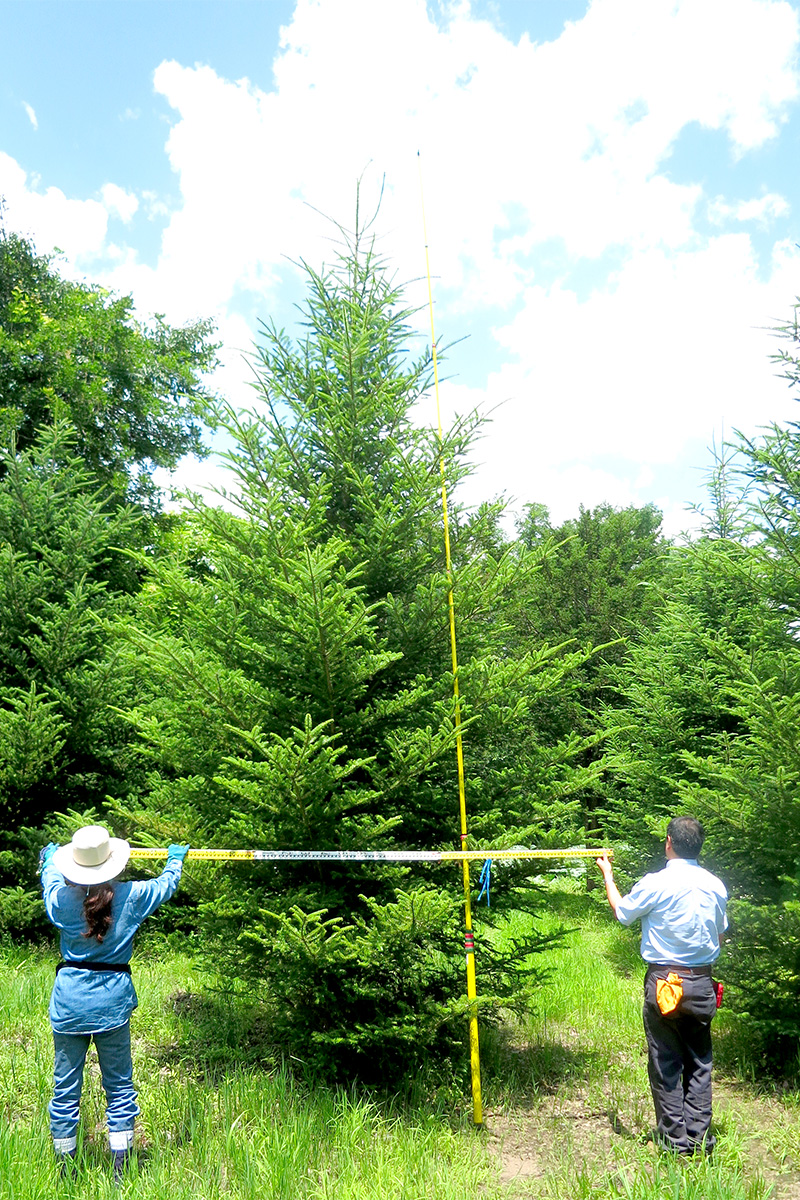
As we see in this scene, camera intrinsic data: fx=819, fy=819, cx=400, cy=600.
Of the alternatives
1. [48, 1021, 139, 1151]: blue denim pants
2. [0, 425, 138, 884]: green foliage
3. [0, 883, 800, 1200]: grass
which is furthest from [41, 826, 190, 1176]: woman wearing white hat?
[0, 425, 138, 884]: green foliage

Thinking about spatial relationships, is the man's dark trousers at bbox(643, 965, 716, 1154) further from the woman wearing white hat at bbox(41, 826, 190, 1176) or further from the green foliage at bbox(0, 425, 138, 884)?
the green foliage at bbox(0, 425, 138, 884)

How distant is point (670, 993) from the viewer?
14.0 feet

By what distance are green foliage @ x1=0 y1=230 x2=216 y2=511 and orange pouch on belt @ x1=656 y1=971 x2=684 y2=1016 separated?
48.4 ft

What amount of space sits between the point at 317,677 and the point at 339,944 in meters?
1.55

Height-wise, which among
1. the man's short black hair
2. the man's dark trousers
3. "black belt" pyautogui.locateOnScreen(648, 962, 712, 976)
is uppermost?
the man's short black hair

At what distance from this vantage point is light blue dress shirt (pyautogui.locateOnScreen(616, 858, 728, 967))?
14.2 feet

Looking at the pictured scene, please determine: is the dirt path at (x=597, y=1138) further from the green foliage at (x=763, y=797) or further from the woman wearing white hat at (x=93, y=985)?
the woman wearing white hat at (x=93, y=985)

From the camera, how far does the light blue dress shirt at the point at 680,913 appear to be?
4340 millimetres

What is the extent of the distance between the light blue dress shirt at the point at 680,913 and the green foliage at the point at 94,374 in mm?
14468

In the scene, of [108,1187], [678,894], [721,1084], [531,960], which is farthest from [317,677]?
[531,960]

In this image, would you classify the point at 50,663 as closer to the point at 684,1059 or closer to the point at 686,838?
the point at 686,838

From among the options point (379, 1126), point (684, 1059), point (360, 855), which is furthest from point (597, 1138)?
point (360, 855)

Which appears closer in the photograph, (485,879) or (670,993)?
(670,993)

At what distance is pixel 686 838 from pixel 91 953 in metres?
3.14
